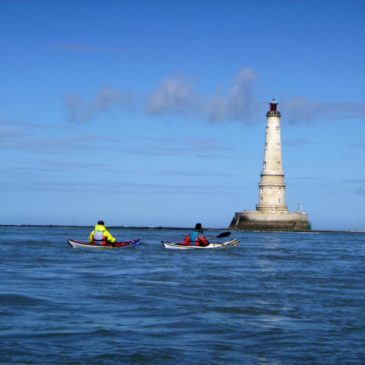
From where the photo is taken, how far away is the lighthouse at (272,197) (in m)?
101

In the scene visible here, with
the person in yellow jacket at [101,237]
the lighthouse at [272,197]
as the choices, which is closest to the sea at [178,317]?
the person in yellow jacket at [101,237]

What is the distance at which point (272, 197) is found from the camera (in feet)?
340

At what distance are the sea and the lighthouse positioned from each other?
72.6 m

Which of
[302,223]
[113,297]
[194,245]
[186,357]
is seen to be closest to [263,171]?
[302,223]

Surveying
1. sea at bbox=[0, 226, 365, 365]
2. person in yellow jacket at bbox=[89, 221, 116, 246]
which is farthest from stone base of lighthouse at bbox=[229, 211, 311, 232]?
sea at bbox=[0, 226, 365, 365]

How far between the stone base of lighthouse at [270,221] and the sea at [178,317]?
248ft

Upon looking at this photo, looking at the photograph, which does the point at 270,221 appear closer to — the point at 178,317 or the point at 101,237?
the point at 101,237

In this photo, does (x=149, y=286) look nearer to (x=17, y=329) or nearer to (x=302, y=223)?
(x=17, y=329)

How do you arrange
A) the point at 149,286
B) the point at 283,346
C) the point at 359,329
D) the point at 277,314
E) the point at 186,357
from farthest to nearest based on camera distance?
1. the point at 149,286
2. the point at 277,314
3. the point at 359,329
4. the point at 283,346
5. the point at 186,357

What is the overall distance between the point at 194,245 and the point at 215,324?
3044cm

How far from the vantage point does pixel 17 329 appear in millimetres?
14109

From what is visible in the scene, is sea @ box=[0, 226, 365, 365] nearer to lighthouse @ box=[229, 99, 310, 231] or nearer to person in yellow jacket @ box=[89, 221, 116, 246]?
person in yellow jacket @ box=[89, 221, 116, 246]

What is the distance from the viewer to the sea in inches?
490

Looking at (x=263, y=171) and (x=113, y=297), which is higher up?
(x=263, y=171)
